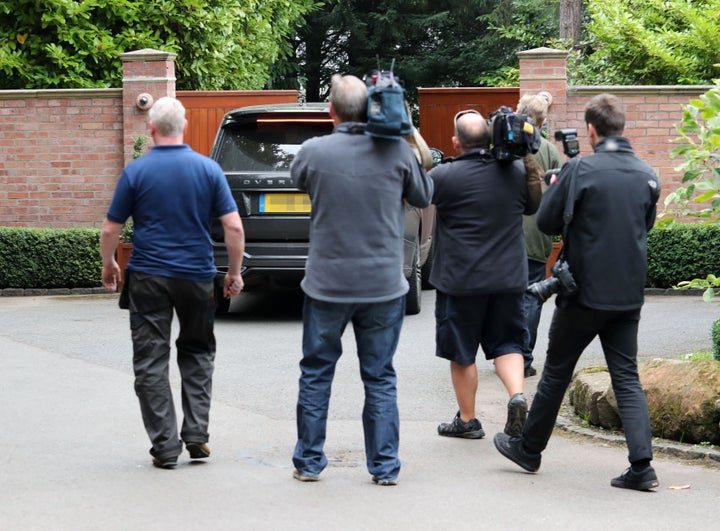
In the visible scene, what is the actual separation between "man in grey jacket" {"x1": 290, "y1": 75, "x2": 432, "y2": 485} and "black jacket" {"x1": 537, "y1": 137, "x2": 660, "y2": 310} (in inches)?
28.7

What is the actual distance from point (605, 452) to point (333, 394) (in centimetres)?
210

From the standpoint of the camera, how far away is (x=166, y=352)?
238 inches

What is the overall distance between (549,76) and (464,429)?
322 inches

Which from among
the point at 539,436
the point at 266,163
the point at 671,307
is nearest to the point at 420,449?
the point at 539,436

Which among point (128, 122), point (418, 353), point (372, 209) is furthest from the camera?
point (128, 122)

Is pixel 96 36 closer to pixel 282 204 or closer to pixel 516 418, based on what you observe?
pixel 282 204

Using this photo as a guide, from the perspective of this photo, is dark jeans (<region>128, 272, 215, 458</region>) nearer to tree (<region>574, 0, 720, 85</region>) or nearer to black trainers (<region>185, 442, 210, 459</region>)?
black trainers (<region>185, 442, 210, 459</region>)

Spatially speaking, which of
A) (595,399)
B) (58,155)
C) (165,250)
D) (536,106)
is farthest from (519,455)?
(58,155)

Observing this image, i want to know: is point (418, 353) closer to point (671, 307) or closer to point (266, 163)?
point (266, 163)

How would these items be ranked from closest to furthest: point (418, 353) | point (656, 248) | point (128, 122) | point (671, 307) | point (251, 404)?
point (251, 404)
point (418, 353)
point (671, 307)
point (656, 248)
point (128, 122)

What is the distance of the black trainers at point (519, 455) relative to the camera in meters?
5.88

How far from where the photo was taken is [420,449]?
6.46 meters

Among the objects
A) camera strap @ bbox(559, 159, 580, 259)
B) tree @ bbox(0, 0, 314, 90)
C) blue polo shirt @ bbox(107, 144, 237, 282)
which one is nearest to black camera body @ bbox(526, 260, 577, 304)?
camera strap @ bbox(559, 159, 580, 259)

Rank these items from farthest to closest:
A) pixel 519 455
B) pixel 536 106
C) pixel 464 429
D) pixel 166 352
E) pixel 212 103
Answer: pixel 212 103
pixel 536 106
pixel 464 429
pixel 166 352
pixel 519 455
